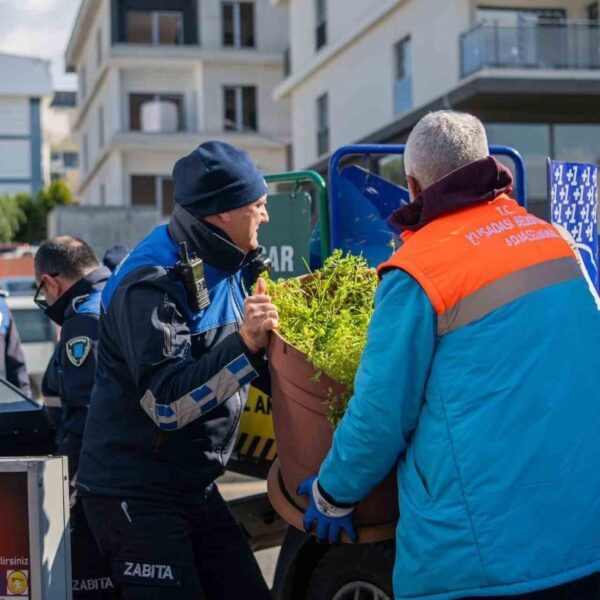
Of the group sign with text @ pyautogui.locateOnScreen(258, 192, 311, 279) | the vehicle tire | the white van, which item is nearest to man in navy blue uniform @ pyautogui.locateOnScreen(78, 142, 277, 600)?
the vehicle tire

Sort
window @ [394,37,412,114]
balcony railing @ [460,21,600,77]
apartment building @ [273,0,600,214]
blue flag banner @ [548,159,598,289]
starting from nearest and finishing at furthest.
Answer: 1. blue flag banner @ [548,159,598,289]
2. balcony railing @ [460,21,600,77]
3. apartment building @ [273,0,600,214]
4. window @ [394,37,412,114]

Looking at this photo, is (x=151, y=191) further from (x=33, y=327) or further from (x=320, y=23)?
(x=33, y=327)

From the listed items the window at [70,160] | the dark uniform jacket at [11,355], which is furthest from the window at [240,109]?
the window at [70,160]

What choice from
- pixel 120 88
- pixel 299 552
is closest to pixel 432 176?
pixel 299 552

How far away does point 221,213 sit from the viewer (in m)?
3.59

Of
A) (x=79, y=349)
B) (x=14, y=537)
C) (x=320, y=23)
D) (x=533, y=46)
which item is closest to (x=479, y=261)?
(x=14, y=537)

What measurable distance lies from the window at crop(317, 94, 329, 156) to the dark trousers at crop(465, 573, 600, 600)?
101ft

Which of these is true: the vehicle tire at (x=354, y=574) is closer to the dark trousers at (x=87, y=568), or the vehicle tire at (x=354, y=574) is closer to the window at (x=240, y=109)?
the dark trousers at (x=87, y=568)

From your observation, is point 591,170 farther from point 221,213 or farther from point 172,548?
point 172,548

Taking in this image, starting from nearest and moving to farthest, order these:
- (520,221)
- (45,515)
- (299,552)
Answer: (520,221), (45,515), (299,552)

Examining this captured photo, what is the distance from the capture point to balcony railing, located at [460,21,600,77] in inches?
987

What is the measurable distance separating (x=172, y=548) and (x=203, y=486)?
22cm

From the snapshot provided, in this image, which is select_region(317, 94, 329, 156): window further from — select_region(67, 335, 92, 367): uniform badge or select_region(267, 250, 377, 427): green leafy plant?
select_region(267, 250, 377, 427): green leafy plant

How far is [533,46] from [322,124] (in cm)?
944
